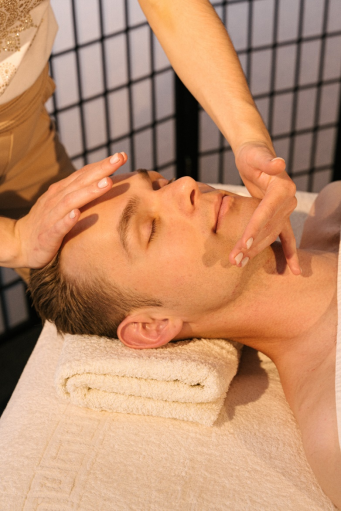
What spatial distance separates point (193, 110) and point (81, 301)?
202 centimetres

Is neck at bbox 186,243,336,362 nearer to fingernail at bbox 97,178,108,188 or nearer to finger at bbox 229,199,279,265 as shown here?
finger at bbox 229,199,279,265

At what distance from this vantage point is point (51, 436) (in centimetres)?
128

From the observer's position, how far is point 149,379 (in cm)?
128

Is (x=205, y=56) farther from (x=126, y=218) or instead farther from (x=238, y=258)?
(x=238, y=258)

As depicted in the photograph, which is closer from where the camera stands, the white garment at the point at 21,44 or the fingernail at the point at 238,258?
the fingernail at the point at 238,258

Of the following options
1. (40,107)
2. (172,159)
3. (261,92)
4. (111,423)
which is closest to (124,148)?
(172,159)

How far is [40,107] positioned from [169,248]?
0.71 metres

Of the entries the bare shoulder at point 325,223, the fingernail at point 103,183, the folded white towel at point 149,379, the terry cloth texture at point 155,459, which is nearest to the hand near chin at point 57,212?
the fingernail at point 103,183

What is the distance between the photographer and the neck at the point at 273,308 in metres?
1.36

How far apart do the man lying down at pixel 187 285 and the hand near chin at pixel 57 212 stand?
74 millimetres

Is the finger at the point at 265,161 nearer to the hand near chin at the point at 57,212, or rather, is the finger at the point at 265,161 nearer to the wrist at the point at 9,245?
the hand near chin at the point at 57,212

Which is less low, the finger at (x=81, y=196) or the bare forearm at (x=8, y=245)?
the finger at (x=81, y=196)

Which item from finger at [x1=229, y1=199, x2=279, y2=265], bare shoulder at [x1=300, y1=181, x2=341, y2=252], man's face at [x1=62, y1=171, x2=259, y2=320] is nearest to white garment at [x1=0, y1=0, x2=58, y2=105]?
man's face at [x1=62, y1=171, x2=259, y2=320]

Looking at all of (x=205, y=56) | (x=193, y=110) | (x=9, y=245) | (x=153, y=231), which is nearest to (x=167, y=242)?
(x=153, y=231)
